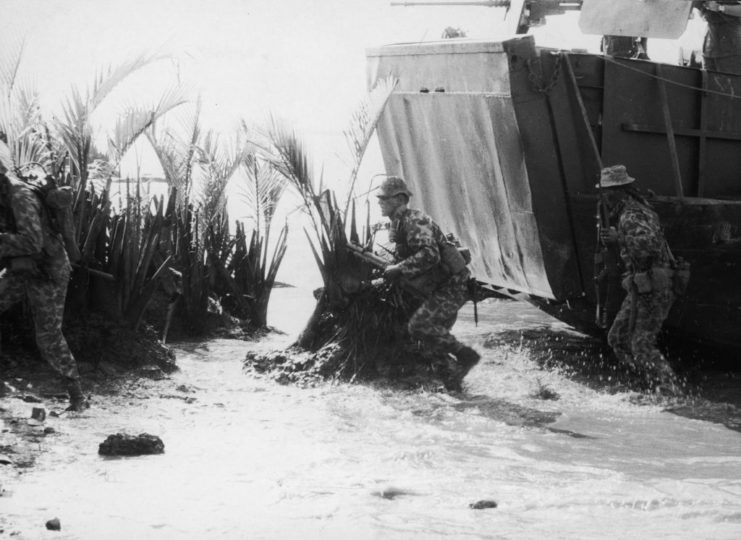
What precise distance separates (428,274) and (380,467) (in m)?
2.60

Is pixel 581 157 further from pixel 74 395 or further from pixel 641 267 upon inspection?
pixel 74 395

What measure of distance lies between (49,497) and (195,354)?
4454 mm

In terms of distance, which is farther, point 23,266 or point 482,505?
point 23,266

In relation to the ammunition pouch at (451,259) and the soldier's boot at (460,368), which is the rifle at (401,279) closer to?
the ammunition pouch at (451,259)

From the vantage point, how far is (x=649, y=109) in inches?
345

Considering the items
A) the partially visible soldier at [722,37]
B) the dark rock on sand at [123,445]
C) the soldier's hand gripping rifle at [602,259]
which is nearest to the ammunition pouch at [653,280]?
the soldier's hand gripping rifle at [602,259]

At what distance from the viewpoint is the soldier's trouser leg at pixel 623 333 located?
8.17 m

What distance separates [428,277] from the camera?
324 inches

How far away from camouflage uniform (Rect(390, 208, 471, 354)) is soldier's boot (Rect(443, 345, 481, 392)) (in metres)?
0.08

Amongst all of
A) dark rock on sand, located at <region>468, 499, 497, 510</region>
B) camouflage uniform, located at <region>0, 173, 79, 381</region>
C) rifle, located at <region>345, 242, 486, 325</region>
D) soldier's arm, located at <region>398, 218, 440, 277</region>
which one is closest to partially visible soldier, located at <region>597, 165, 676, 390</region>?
rifle, located at <region>345, 242, 486, 325</region>

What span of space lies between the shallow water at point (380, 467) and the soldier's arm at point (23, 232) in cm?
106

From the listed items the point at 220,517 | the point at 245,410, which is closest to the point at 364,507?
the point at 220,517

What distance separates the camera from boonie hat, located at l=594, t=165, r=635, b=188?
7.92 metres

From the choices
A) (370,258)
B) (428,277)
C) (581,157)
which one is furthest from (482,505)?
(581,157)
